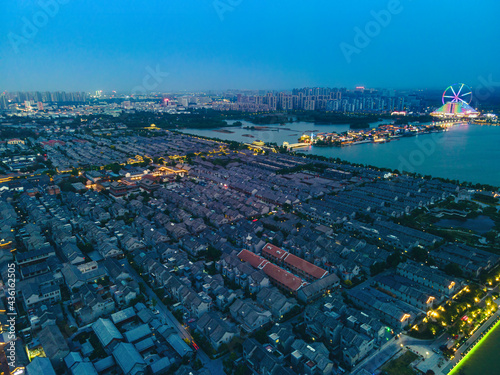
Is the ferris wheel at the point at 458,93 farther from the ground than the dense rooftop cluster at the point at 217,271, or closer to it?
farther from the ground

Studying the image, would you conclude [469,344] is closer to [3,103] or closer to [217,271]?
[217,271]

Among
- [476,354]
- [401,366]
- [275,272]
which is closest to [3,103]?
[275,272]

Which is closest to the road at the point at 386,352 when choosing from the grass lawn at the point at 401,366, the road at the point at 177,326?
the grass lawn at the point at 401,366

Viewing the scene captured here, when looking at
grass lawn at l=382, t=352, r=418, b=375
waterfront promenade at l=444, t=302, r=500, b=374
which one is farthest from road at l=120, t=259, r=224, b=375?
waterfront promenade at l=444, t=302, r=500, b=374

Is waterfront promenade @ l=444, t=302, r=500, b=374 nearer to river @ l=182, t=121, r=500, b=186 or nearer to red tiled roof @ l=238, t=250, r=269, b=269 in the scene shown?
red tiled roof @ l=238, t=250, r=269, b=269

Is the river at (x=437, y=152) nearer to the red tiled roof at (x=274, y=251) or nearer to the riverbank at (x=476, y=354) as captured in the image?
the riverbank at (x=476, y=354)

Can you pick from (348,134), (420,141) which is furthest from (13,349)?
(420,141)

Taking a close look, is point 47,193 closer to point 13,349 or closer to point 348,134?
point 13,349
